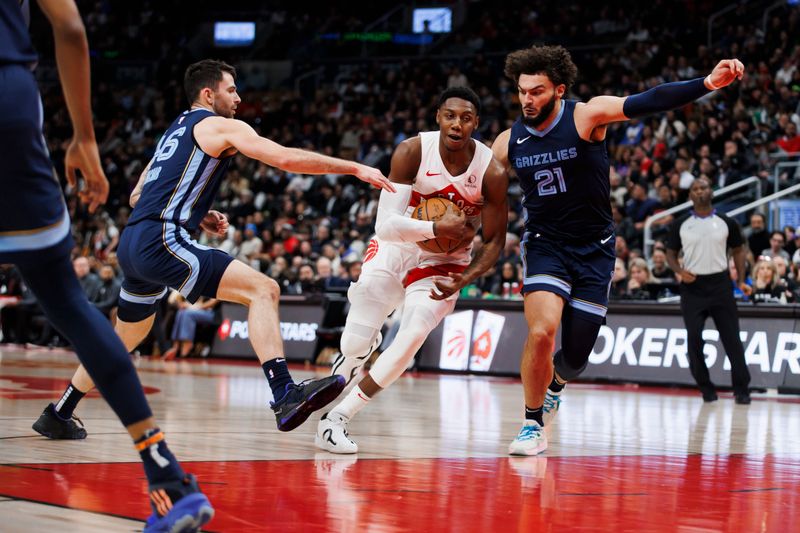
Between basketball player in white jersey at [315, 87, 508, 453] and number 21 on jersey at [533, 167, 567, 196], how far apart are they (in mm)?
191

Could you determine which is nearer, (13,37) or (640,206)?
(13,37)

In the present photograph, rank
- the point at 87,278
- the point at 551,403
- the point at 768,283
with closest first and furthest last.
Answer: the point at 551,403, the point at 768,283, the point at 87,278

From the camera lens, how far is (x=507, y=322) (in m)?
13.3

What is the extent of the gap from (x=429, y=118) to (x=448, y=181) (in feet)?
57.4

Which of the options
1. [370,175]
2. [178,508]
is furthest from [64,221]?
[370,175]

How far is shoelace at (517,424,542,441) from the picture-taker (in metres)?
5.42

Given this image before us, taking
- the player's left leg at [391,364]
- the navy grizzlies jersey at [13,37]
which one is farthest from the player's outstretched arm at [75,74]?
the player's left leg at [391,364]

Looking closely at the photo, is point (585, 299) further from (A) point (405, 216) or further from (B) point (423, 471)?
(B) point (423, 471)

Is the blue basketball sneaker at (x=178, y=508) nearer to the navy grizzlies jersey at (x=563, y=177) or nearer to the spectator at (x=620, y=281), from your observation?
the navy grizzlies jersey at (x=563, y=177)

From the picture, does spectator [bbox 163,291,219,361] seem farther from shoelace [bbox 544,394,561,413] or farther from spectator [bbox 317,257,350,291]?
shoelace [bbox 544,394,561,413]

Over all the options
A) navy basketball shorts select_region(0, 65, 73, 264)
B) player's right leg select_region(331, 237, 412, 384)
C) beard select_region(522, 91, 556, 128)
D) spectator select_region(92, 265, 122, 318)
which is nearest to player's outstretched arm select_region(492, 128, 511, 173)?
beard select_region(522, 91, 556, 128)

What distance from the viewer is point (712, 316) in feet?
33.8

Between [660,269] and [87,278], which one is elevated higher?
[660,269]

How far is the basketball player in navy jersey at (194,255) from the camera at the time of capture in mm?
4924
